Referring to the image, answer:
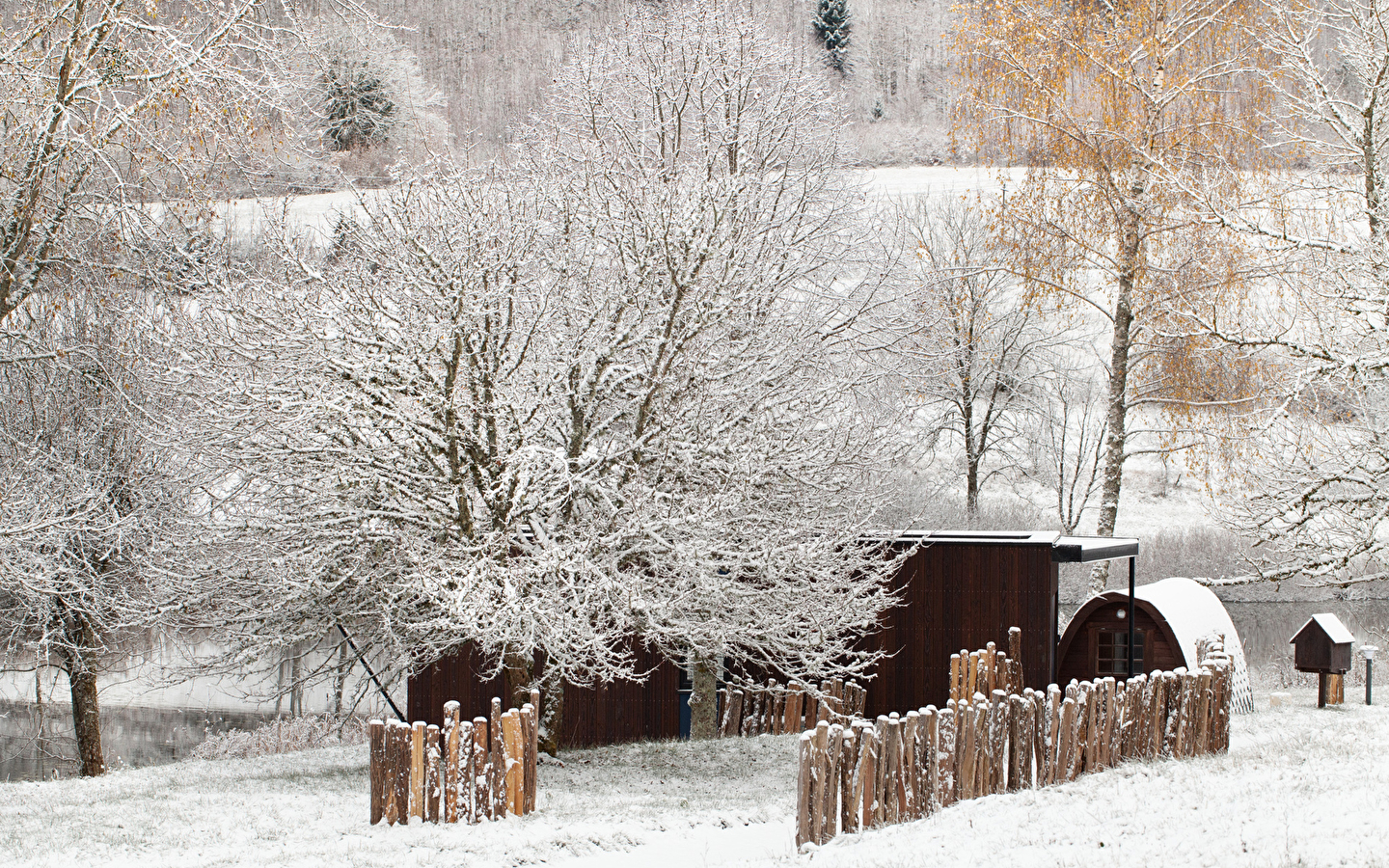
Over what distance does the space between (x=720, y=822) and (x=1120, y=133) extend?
1182 centimetres

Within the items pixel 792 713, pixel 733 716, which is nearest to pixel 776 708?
pixel 792 713

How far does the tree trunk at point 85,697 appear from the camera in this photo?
1442 cm

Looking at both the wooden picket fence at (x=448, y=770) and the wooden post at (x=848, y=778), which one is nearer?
the wooden post at (x=848, y=778)

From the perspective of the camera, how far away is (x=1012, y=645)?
42.7 feet

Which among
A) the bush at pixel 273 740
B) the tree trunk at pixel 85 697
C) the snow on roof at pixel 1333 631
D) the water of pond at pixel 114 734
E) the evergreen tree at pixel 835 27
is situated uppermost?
the evergreen tree at pixel 835 27

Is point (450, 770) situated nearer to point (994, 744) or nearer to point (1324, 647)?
point (994, 744)

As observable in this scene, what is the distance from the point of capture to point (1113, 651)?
16.2m

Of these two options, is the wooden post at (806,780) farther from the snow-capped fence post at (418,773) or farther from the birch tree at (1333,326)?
the birch tree at (1333,326)

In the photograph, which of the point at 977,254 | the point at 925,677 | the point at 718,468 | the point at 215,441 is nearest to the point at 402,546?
the point at 215,441

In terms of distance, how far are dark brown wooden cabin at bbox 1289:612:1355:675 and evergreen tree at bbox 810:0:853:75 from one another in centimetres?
4858

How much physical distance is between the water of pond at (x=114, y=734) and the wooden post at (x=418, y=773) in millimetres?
10812

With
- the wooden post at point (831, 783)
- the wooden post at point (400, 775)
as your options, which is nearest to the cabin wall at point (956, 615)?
the wooden post at point (831, 783)

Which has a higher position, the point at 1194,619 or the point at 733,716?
the point at 1194,619

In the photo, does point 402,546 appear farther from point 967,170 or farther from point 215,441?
point 967,170
